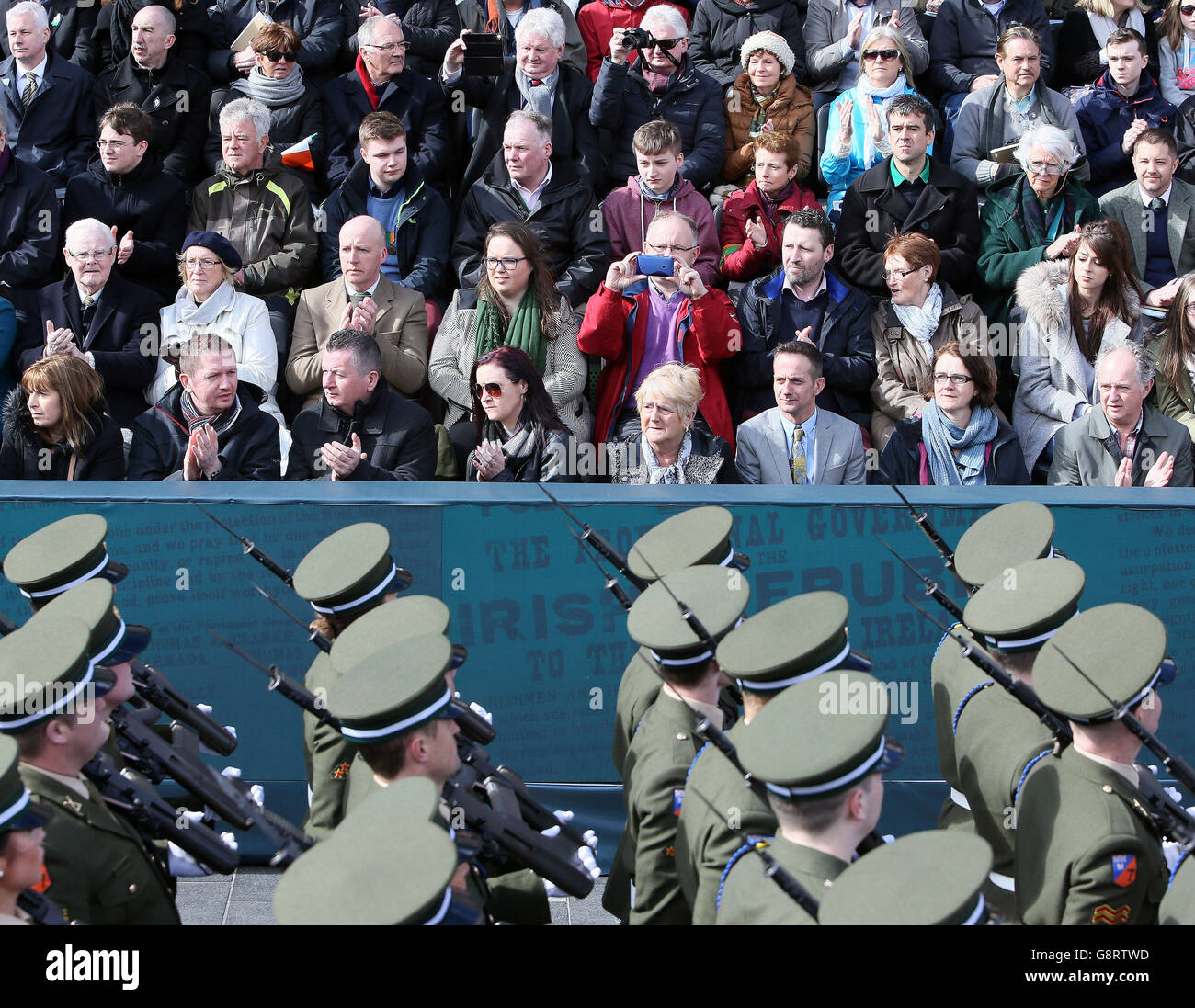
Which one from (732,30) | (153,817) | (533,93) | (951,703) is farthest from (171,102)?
(951,703)

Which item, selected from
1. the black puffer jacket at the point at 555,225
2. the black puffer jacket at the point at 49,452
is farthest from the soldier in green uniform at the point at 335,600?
the black puffer jacket at the point at 555,225

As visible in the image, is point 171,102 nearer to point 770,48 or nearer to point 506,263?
point 506,263

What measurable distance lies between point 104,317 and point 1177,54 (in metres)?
6.54

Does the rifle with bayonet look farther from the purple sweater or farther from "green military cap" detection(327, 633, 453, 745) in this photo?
the purple sweater

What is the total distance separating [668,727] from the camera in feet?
15.9

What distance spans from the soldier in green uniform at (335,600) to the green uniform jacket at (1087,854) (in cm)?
203

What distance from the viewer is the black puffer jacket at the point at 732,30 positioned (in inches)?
400

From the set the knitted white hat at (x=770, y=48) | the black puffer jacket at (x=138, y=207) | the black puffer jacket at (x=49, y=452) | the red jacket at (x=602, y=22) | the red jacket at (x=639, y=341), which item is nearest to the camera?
the black puffer jacket at (x=49, y=452)

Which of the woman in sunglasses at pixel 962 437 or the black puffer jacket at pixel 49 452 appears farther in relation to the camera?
the woman in sunglasses at pixel 962 437

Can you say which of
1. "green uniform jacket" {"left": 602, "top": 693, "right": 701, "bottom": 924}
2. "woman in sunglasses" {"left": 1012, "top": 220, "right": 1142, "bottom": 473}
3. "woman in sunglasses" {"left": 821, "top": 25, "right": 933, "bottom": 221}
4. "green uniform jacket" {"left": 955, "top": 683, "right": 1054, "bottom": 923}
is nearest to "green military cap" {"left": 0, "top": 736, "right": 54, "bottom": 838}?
"green uniform jacket" {"left": 602, "top": 693, "right": 701, "bottom": 924}

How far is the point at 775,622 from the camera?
461 centimetres

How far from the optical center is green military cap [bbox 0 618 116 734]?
4430mm

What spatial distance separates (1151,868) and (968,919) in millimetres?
1291

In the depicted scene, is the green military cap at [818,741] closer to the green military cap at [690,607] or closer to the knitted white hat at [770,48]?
the green military cap at [690,607]
